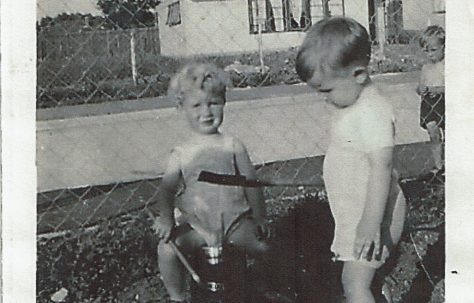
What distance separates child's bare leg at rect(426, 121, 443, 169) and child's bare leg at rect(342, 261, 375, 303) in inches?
3.7

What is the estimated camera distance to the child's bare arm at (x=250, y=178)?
1.64ft

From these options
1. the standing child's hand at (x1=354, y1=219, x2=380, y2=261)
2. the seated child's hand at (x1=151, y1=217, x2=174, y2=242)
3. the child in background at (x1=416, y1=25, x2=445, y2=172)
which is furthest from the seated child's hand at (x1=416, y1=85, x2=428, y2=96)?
the seated child's hand at (x1=151, y1=217, x2=174, y2=242)

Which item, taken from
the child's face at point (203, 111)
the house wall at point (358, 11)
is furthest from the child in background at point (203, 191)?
the house wall at point (358, 11)

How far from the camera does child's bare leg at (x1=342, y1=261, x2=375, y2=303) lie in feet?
1.70

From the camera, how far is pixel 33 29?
1.66ft

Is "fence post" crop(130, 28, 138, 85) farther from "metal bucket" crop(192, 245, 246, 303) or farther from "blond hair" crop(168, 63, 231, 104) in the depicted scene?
"metal bucket" crop(192, 245, 246, 303)

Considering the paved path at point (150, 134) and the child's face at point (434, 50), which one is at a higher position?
the child's face at point (434, 50)

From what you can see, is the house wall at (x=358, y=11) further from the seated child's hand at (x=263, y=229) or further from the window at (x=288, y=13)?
the seated child's hand at (x=263, y=229)

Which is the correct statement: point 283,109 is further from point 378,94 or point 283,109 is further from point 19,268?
point 19,268

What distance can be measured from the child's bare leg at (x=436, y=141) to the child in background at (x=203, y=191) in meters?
0.13

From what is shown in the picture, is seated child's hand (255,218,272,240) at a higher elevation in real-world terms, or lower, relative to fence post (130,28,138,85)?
lower

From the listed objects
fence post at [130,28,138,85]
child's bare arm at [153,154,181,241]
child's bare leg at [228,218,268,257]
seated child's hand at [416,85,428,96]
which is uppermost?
fence post at [130,28,138,85]

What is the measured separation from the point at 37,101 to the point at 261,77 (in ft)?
0.53
